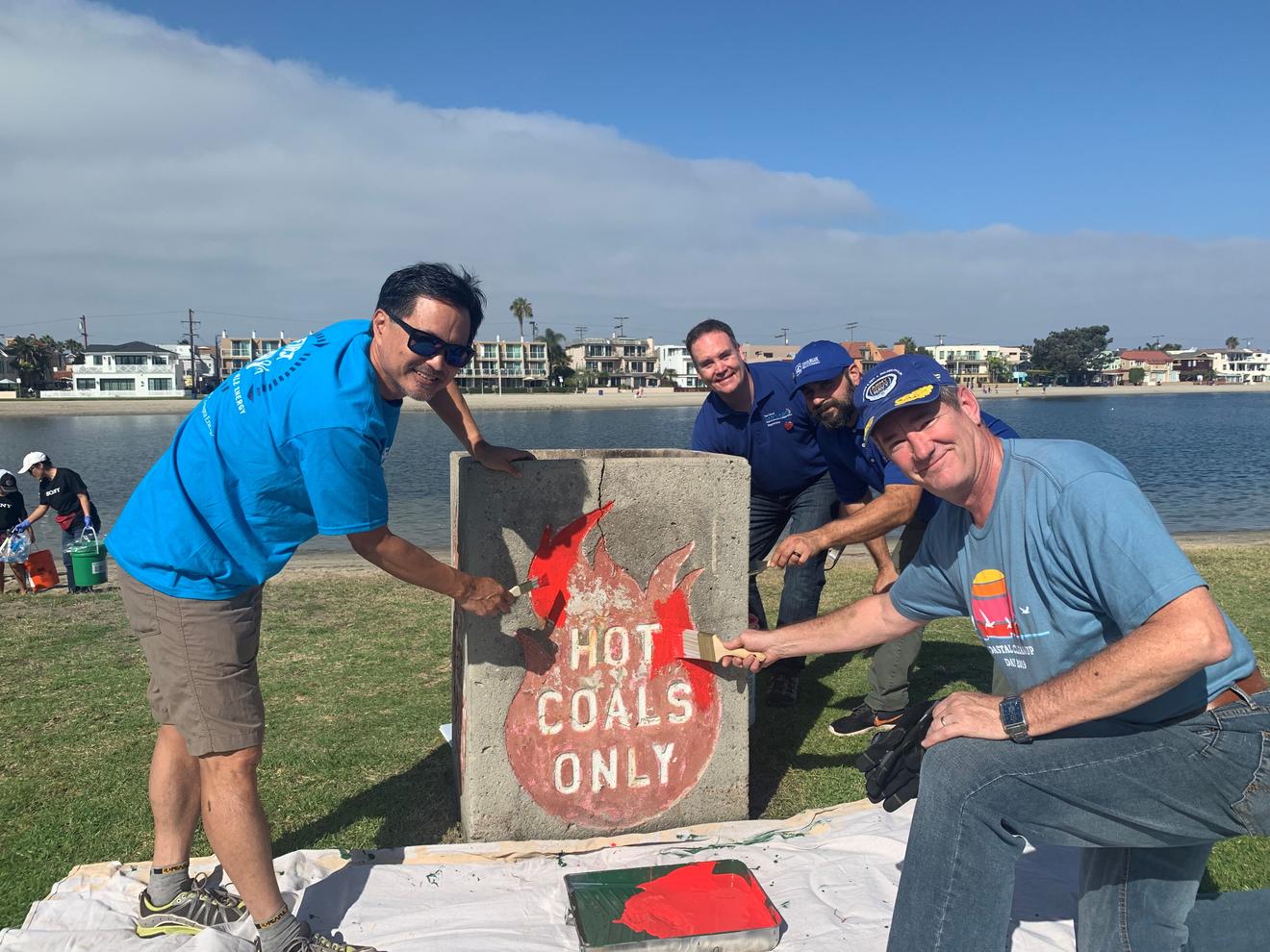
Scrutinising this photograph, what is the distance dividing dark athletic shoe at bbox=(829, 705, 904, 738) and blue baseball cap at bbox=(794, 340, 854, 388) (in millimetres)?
1845

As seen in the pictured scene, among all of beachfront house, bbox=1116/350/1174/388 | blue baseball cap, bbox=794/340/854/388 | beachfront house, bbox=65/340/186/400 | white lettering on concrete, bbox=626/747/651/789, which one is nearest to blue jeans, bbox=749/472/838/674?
blue baseball cap, bbox=794/340/854/388

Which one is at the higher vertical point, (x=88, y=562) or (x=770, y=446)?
(x=770, y=446)

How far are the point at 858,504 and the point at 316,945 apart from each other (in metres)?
3.55

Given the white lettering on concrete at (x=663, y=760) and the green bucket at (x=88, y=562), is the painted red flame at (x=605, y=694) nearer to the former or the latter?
the white lettering on concrete at (x=663, y=760)

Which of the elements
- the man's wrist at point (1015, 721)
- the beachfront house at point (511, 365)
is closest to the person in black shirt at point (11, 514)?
the man's wrist at point (1015, 721)

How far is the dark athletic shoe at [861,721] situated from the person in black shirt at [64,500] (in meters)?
8.21

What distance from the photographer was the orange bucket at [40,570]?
9312mm

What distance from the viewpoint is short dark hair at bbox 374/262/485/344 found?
280 cm

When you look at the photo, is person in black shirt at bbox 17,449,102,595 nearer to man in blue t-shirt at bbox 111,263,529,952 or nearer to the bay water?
the bay water

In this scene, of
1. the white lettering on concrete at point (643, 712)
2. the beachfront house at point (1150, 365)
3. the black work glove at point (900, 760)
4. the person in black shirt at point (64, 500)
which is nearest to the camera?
the black work glove at point (900, 760)

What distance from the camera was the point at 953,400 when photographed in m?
2.39

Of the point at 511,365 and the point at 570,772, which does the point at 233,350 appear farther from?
the point at 570,772

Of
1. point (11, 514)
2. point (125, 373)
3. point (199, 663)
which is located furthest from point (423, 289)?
point (125, 373)

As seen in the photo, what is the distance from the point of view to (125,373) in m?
86.8
